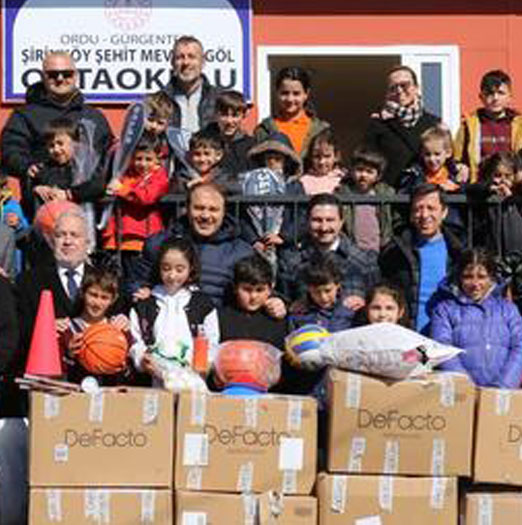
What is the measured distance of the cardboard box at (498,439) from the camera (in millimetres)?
7906

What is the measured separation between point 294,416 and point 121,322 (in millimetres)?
1129

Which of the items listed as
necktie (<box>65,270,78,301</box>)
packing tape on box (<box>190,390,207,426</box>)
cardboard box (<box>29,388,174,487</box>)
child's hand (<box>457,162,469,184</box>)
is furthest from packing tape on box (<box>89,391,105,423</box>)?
child's hand (<box>457,162,469,184</box>)

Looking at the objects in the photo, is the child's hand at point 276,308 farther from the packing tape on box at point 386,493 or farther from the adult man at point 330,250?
the packing tape on box at point 386,493

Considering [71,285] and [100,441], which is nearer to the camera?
[100,441]

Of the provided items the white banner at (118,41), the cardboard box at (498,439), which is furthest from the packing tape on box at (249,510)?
the white banner at (118,41)

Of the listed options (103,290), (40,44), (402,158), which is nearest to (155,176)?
(103,290)

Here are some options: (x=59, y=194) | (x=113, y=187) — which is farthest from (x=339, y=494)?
(x=59, y=194)

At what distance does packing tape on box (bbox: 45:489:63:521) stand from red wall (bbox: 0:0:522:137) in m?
5.43

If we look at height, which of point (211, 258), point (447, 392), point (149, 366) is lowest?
point (447, 392)

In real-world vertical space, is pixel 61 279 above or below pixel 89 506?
above

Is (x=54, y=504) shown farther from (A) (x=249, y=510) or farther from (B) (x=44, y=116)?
(B) (x=44, y=116)

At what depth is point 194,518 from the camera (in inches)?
307

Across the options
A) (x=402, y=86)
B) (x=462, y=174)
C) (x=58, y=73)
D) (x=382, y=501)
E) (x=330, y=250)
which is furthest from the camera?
(x=402, y=86)

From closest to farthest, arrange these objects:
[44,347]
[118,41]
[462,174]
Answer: [44,347] < [462,174] < [118,41]
